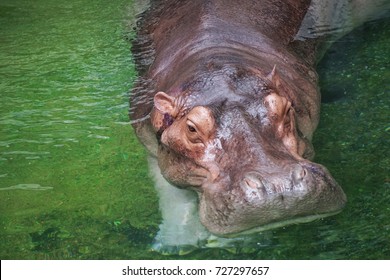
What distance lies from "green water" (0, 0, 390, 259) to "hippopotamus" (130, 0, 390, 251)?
7.5 inches

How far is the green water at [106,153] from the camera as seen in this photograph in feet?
13.1

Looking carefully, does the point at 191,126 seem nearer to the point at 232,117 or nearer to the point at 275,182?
the point at 232,117

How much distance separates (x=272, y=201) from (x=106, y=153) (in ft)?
6.90

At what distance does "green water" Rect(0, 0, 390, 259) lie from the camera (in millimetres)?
4000

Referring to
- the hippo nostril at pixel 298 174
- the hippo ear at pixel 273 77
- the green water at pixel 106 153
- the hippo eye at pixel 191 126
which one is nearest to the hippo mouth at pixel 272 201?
the hippo nostril at pixel 298 174

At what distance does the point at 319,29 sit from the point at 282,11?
1.83 ft

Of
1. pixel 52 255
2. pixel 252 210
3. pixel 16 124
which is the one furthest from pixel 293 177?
pixel 16 124

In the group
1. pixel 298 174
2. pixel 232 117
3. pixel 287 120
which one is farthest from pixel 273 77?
pixel 298 174

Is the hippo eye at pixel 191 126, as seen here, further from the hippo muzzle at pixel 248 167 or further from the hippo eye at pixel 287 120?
the hippo eye at pixel 287 120

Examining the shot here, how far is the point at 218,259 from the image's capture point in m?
3.84

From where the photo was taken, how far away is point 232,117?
3994 mm

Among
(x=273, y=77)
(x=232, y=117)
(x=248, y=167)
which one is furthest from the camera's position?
(x=273, y=77)

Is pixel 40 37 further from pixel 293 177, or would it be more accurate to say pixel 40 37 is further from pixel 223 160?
pixel 293 177

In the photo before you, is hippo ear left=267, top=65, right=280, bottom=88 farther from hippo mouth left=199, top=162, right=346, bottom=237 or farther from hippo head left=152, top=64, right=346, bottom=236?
hippo mouth left=199, top=162, right=346, bottom=237
